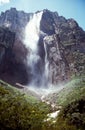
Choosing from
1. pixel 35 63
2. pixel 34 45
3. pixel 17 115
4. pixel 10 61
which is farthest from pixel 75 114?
pixel 34 45

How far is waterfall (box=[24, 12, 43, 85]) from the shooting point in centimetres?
7288

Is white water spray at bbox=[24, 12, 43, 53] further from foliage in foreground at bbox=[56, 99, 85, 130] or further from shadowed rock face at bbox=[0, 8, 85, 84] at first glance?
foliage in foreground at bbox=[56, 99, 85, 130]

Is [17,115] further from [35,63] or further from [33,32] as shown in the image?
[33,32]

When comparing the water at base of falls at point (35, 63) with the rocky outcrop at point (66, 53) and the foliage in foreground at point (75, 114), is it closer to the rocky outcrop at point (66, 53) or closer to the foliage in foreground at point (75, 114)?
the rocky outcrop at point (66, 53)

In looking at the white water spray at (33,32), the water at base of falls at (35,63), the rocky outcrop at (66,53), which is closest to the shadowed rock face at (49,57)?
the rocky outcrop at (66,53)

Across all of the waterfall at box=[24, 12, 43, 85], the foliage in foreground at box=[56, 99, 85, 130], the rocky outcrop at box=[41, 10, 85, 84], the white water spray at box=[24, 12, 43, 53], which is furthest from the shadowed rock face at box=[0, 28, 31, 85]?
the foliage in foreground at box=[56, 99, 85, 130]

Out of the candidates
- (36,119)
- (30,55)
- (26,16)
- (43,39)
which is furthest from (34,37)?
(36,119)

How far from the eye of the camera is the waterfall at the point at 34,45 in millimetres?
72875

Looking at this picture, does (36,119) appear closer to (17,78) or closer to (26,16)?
(17,78)

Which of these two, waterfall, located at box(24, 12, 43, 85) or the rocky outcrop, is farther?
waterfall, located at box(24, 12, 43, 85)

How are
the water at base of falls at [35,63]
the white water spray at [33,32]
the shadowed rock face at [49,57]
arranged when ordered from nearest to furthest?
the shadowed rock face at [49,57] < the water at base of falls at [35,63] < the white water spray at [33,32]

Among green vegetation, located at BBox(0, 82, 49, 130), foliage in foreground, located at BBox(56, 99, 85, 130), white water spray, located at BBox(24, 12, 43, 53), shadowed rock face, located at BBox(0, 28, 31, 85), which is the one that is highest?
white water spray, located at BBox(24, 12, 43, 53)

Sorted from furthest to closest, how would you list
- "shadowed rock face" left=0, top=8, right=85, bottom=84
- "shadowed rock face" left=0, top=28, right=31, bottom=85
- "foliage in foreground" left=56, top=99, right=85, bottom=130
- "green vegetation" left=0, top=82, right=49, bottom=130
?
1. "shadowed rock face" left=0, top=8, right=85, bottom=84
2. "shadowed rock face" left=0, top=28, right=31, bottom=85
3. "foliage in foreground" left=56, top=99, right=85, bottom=130
4. "green vegetation" left=0, top=82, right=49, bottom=130

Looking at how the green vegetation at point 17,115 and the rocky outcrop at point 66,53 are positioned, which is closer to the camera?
the green vegetation at point 17,115
